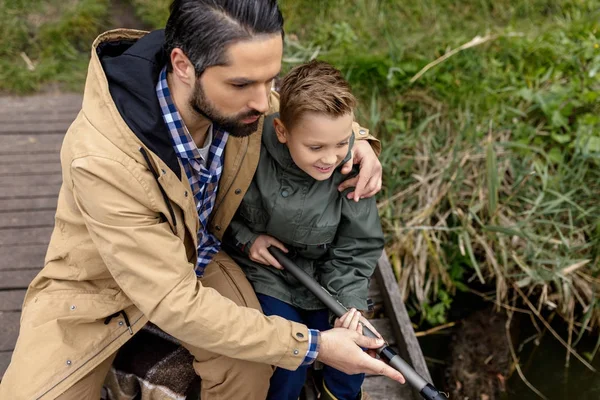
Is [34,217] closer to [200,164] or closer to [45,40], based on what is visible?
[200,164]

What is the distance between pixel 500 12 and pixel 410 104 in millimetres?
1550

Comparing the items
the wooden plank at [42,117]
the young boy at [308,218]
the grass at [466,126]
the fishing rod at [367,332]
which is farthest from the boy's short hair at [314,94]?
the wooden plank at [42,117]

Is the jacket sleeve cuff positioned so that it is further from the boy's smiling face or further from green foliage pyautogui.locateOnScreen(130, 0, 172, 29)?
green foliage pyautogui.locateOnScreen(130, 0, 172, 29)

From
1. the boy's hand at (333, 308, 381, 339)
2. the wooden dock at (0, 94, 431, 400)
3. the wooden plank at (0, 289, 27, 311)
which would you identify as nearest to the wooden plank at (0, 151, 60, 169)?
the wooden dock at (0, 94, 431, 400)

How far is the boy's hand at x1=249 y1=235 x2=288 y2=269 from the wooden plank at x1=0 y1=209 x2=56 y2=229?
1.38m

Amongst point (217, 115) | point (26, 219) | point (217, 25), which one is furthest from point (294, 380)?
point (26, 219)

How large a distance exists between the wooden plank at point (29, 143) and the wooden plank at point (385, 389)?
232cm

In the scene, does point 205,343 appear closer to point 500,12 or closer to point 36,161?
point 36,161

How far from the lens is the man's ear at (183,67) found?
1.92 m

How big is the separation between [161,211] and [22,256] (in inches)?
57.7

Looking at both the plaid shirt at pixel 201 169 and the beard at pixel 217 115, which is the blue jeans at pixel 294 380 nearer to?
the plaid shirt at pixel 201 169

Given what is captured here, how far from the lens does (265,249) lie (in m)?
2.43

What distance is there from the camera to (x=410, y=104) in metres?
4.06

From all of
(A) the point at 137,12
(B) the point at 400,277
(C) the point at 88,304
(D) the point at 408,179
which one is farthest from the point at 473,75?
(C) the point at 88,304
